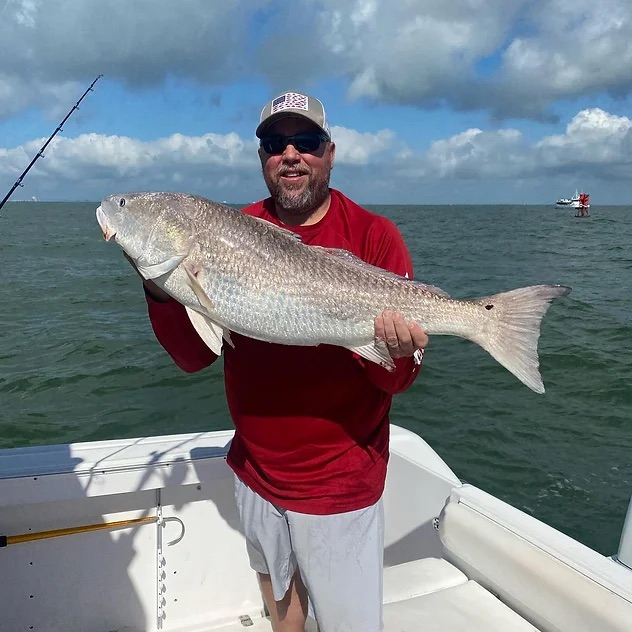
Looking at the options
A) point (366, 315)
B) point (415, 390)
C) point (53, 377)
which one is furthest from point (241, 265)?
point (53, 377)

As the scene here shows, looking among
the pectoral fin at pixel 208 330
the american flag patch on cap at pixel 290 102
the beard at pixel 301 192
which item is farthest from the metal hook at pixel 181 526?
the american flag patch on cap at pixel 290 102

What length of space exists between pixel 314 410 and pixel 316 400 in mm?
46

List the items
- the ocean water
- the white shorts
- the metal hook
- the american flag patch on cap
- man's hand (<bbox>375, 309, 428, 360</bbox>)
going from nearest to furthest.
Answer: man's hand (<bbox>375, 309, 428, 360</bbox>)
the white shorts
the american flag patch on cap
the metal hook
the ocean water

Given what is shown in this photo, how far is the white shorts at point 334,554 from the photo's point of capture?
2912 mm

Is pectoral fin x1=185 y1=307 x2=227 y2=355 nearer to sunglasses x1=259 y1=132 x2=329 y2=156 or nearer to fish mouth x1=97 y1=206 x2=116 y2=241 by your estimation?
fish mouth x1=97 y1=206 x2=116 y2=241

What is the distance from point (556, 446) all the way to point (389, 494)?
4.97 meters

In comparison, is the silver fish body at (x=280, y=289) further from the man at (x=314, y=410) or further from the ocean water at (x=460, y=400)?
the ocean water at (x=460, y=400)

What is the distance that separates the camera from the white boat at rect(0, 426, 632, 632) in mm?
3488

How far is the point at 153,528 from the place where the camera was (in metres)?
4.03

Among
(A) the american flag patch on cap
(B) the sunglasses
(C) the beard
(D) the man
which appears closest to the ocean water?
(D) the man

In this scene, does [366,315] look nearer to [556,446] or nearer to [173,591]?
[173,591]

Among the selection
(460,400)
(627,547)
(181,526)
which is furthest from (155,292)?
(460,400)

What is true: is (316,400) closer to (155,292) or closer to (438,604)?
(155,292)

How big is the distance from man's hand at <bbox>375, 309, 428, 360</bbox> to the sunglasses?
0.89m
